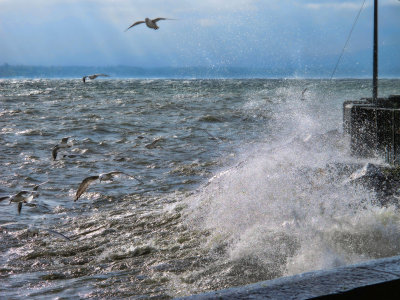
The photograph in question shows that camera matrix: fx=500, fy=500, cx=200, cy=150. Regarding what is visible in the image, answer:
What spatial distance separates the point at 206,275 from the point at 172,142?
10.3 metres

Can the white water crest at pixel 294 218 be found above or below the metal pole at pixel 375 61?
below

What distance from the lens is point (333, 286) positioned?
1859 mm

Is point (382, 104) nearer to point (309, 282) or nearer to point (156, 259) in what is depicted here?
point (156, 259)

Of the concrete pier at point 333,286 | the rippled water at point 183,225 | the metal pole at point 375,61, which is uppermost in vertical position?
the metal pole at point 375,61

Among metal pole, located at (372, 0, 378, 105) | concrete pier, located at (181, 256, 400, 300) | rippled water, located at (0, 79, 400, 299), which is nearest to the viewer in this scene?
concrete pier, located at (181, 256, 400, 300)

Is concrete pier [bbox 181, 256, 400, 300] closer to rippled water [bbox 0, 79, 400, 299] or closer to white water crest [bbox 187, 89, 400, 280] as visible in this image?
rippled water [bbox 0, 79, 400, 299]

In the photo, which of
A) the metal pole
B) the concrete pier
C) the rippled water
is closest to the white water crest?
the rippled water

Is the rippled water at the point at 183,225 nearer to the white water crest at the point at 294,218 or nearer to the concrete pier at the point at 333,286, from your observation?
the white water crest at the point at 294,218

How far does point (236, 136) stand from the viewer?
1634 centimetres

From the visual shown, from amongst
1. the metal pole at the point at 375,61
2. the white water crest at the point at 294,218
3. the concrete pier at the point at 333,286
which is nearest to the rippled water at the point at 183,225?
the white water crest at the point at 294,218

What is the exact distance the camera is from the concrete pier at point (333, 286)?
1792 mm

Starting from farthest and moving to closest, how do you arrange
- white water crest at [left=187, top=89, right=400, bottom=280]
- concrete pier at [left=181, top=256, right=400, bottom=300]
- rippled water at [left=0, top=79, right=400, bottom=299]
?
white water crest at [left=187, top=89, right=400, bottom=280], rippled water at [left=0, top=79, right=400, bottom=299], concrete pier at [left=181, top=256, right=400, bottom=300]

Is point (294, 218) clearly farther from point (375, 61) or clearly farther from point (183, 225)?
point (375, 61)

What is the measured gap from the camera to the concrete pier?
1792 mm
